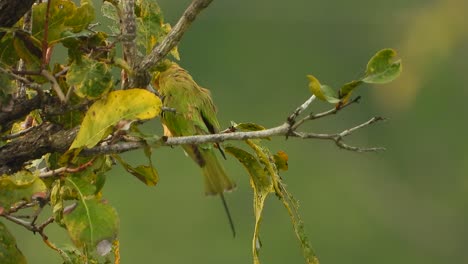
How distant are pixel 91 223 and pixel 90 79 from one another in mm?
314

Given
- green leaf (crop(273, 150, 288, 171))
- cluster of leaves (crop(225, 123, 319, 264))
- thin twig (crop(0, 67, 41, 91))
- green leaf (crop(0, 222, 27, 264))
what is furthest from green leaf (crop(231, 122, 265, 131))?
green leaf (crop(0, 222, 27, 264))

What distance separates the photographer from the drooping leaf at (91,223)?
2158 mm

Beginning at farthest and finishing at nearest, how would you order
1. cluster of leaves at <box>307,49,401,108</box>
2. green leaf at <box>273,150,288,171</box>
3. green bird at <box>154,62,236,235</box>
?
green bird at <box>154,62,236,235</box> < green leaf at <box>273,150,288,171</box> < cluster of leaves at <box>307,49,401,108</box>

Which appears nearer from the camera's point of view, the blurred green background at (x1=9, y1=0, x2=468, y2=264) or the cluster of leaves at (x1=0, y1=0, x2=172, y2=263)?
the cluster of leaves at (x1=0, y1=0, x2=172, y2=263)

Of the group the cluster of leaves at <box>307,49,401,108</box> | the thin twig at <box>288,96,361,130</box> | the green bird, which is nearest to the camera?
the thin twig at <box>288,96,361,130</box>

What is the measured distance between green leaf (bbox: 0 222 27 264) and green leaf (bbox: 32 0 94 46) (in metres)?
0.45

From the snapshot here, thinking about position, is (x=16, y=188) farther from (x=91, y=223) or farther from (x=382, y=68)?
(x=382, y=68)

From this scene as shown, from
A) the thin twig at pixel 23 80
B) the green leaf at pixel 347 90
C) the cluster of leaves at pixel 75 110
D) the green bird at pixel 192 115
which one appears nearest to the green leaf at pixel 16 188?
the cluster of leaves at pixel 75 110

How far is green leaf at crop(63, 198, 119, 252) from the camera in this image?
2.16 m

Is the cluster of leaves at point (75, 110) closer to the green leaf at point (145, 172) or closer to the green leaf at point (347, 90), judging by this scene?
the green leaf at point (145, 172)

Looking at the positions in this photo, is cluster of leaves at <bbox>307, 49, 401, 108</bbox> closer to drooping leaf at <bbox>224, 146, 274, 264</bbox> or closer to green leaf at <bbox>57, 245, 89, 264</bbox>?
drooping leaf at <bbox>224, 146, 274, 264</bbox>

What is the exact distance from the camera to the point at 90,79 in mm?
2182

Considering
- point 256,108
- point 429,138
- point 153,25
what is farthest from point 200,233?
point 153,25

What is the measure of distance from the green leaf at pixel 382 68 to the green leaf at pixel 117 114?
46cm
